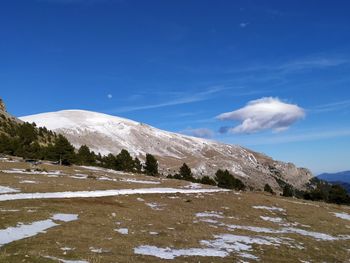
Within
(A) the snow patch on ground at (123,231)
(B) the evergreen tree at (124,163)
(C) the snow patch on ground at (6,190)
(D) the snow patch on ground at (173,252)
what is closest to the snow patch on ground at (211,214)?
(A) the snow patch on ground at (123,231)

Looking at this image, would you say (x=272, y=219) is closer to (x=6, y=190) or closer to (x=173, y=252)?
(x=173, y=252)

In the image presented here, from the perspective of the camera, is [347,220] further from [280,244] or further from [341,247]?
[280,244]

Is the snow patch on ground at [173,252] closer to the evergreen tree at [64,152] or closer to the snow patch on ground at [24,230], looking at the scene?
the snow patch on ground at [24,230]

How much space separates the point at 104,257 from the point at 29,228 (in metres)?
9.66

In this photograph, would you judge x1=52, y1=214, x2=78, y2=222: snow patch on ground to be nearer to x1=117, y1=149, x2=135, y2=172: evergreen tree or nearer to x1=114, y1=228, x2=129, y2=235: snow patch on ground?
x1=114, y1=228, x2=129, y2=235: snow patch on ground


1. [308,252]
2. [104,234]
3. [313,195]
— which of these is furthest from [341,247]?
[313,195]

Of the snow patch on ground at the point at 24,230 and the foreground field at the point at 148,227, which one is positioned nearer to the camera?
the foreground field at the point at 148,227

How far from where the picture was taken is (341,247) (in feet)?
131

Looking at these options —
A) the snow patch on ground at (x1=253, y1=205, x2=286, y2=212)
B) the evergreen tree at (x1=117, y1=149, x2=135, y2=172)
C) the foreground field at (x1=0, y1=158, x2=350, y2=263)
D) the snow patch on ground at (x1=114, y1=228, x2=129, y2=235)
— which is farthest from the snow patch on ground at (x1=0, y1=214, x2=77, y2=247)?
the evergreen tree at (x1=117, y1=149, x2=135, y2=172)

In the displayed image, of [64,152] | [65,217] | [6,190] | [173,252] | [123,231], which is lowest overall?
[173,252]

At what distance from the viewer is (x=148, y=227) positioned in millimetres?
38562

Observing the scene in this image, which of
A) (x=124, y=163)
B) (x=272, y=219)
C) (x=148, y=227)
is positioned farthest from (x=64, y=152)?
(x=148, y=227)

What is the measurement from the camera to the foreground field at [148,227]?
27.6 m

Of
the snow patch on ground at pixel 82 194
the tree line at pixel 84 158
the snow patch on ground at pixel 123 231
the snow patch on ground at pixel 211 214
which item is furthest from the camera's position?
the tree line at pixel 84 158
